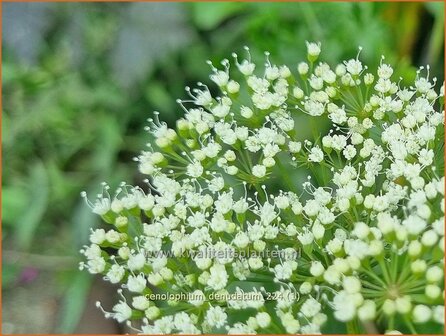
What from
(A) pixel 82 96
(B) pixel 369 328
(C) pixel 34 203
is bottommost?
(B) pixel 369 328

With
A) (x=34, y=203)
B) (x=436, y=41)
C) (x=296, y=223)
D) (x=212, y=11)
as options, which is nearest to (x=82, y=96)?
(x=34, y=203)

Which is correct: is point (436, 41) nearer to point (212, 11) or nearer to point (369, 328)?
point (212, 11)

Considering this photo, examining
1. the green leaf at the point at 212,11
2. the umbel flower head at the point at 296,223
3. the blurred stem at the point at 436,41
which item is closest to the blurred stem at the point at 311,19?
the green leaf at the point at 212,11

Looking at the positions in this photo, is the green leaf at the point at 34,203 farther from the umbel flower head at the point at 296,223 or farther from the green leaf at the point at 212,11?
the umbel flower head at the point at 296,223

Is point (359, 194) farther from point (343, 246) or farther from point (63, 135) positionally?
point (63, 135)

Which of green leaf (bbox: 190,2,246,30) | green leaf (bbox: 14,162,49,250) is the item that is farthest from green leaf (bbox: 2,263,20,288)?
green leaf (bbox: 190,2,246,30)

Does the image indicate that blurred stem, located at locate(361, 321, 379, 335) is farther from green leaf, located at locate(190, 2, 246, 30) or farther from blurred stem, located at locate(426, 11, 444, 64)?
green leaf, located at locate(190, 2, 246, 30)
